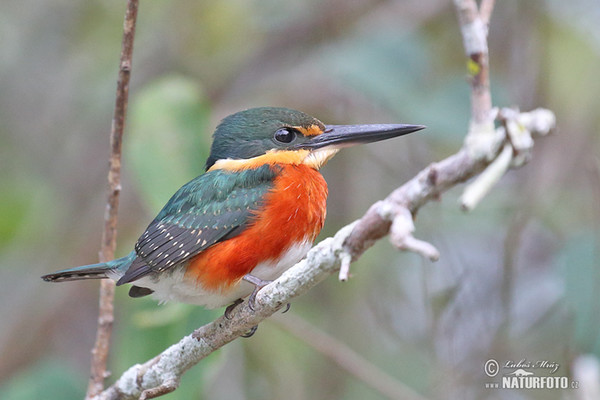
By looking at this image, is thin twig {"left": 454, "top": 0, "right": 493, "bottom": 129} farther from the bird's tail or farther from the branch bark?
the bird's tail

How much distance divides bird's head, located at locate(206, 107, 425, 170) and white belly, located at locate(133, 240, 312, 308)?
13.4 inches

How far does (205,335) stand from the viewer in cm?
224

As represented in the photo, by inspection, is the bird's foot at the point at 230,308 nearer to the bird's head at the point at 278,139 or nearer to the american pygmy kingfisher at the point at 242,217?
the american pygmy kingfisher at the point at 242,217

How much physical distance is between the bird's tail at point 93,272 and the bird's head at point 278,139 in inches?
19.3

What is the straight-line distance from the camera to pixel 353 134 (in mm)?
2582

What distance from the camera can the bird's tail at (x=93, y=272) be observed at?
8.34 feet

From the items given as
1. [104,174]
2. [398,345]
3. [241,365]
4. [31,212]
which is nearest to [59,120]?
[104,174]

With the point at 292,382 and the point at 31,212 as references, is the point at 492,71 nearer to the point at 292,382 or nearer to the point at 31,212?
the point at 292,382

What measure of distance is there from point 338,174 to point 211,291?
2053 millimetres

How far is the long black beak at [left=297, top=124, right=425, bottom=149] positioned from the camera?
7.82ft

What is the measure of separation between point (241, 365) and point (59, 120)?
1.97 meters

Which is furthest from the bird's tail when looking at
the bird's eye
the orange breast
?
the bird's eye

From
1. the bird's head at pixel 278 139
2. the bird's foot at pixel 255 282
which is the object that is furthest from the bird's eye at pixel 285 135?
the bird's foot at pixel 255 282

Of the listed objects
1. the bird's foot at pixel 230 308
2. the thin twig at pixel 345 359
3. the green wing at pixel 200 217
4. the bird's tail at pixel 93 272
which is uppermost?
the green wing at pixel 200 217
